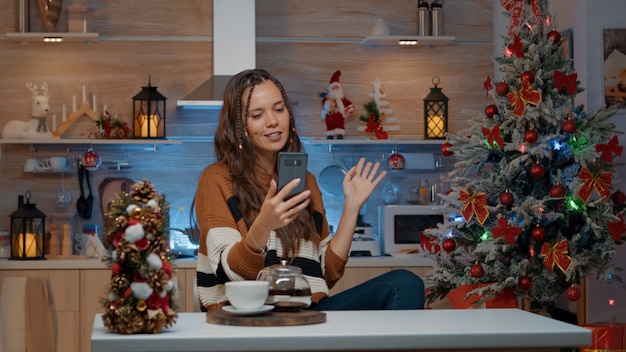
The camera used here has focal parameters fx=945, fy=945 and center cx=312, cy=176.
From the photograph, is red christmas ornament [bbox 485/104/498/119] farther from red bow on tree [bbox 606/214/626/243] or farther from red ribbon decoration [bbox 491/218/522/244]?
red bow on tree [bbox 606/214/626/243]

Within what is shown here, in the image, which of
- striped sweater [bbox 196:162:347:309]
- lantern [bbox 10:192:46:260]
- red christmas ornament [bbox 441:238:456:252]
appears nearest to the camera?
striped sweater [bbox 196:162:347:309]

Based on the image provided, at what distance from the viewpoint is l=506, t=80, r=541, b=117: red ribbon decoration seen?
400 centimetres

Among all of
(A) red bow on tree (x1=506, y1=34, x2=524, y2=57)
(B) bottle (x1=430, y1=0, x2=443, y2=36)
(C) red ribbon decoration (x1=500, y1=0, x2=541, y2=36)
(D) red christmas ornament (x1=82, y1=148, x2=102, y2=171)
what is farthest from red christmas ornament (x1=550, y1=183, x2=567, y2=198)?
(D) red christmas ornament (x1=82, y1=148, x2=102, y2=171)

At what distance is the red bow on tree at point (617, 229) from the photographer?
390 centimetres

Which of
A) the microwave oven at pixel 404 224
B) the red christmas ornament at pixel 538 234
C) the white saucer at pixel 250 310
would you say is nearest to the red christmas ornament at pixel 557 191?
the red christmas ornament at pixel 538 234

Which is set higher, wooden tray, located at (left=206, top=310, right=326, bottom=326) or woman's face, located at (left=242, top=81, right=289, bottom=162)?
woman's face, located at (left=242, top=81, right=289, bottom=162)

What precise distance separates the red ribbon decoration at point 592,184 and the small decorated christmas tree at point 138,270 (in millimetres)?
2321

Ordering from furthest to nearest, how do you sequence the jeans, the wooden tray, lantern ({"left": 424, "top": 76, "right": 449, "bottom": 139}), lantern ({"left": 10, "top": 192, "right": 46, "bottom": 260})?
1. lantern ({"left": 424, "top": 76, "right": 449, "bottom": 139})
2. lantern ({"left": 10, "top": 192, "right": 46, "bottom": 260})
3. the jeans
4. the wooden tray

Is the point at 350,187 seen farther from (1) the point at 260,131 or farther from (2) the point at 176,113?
(2) the point at 176,113

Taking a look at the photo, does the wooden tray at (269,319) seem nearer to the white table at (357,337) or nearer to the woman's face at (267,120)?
the white table at (357,337)

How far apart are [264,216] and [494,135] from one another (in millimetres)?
1908

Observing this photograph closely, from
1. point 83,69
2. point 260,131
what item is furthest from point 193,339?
point 83,69

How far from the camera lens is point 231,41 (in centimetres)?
517

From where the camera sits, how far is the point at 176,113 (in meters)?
5.35
